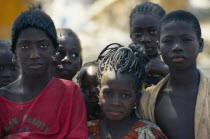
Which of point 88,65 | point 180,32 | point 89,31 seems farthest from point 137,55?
point 89,31

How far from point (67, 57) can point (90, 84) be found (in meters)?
0.47

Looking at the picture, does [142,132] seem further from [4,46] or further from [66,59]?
[4,46]

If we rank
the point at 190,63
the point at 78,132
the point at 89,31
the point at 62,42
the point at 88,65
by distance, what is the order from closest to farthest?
the point at 78,132
the point at 190,63
the point at 88,65
the point at 62,42
the point at 89,31

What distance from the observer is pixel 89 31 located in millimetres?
10414

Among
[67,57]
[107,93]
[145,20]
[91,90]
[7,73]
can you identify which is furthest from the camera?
[145,20]

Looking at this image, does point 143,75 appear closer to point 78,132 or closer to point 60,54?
point 78,132

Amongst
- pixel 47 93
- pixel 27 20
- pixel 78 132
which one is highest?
pixel 27 20

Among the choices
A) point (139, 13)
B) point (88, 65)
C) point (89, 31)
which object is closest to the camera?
point (88, 65)

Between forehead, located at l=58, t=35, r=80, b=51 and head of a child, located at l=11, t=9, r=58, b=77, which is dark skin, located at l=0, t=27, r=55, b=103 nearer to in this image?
head of a child, located at l=11, t=9, r=58, b=77

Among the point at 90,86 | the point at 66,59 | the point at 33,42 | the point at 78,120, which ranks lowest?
the point at 78,120

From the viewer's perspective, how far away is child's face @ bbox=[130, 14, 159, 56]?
3.96 metres

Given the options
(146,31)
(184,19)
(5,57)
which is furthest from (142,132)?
(5,57)

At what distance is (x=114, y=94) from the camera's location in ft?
9.06

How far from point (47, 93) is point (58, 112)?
6.6 inches
